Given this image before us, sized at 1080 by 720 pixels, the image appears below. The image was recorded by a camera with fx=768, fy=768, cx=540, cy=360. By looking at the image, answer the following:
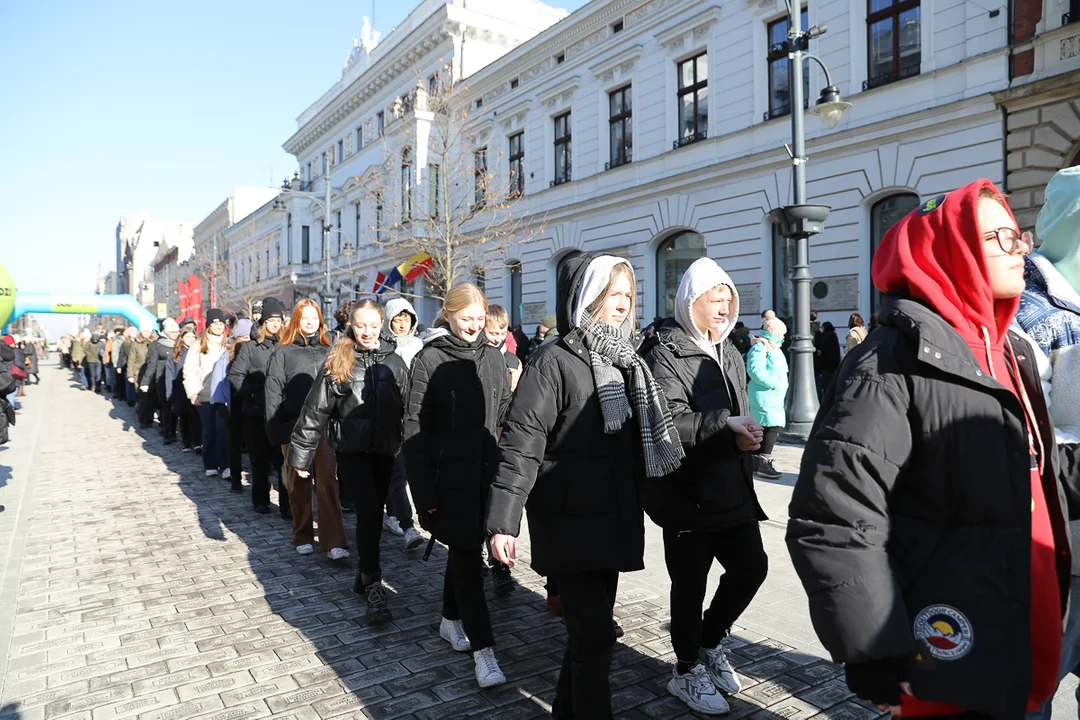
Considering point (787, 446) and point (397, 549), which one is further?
point (787, 446)

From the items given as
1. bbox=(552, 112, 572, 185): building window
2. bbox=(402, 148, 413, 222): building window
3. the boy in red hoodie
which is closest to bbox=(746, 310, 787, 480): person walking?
the boy in red hoodie

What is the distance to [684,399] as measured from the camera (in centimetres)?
325

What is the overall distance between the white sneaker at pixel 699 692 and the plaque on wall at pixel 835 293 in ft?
41.7

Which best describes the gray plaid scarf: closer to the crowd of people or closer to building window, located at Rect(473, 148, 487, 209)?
the crowd of people

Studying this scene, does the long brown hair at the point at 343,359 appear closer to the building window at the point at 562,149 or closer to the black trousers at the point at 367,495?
the black trousers at the point at 367,495

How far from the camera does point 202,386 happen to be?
8.98 m

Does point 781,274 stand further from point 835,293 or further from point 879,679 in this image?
point 879,679

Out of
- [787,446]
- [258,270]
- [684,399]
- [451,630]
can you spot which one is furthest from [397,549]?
[258,270]

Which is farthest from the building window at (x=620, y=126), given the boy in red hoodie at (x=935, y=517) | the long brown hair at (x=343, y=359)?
the boy in red hoodie at (x=935, y=517)

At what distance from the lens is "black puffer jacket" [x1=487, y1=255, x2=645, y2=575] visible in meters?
2.72

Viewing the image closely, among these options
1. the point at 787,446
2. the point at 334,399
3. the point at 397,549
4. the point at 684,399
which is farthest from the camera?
the point at 787,446

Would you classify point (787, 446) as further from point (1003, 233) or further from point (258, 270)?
point (258, 270)

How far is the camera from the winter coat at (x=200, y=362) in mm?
9188

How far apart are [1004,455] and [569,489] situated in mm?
1411
